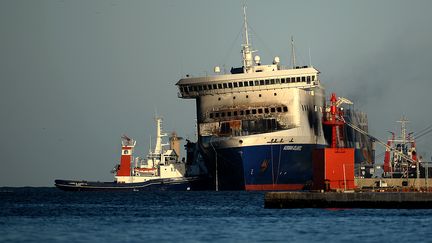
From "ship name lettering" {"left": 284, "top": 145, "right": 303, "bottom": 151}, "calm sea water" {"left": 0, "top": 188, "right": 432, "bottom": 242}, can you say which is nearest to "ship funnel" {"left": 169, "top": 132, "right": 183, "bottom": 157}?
"ship name lettering" {"left": 284, "top": 145, "right": 303, "bottom": 151}

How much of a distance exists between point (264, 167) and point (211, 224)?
6381cm

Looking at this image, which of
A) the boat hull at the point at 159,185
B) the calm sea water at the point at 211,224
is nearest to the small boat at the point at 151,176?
the boat hull at the point at 159,185

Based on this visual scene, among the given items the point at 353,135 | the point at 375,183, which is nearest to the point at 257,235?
the point at 375,183

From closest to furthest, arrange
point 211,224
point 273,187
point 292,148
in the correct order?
Answer: point 211,224, point 273,187, point 292,148

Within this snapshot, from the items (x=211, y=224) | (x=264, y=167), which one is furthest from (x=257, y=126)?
(x=211, y=224)

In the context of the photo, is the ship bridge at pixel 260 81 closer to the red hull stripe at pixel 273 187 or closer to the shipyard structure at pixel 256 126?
the shipyard structure at pixel 256 126

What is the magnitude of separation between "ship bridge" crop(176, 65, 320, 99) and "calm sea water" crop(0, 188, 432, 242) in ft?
150

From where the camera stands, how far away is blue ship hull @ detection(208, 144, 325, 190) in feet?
474

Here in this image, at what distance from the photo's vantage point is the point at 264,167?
5714 inches

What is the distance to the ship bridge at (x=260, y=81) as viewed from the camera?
149 metres

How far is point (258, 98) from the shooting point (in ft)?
490

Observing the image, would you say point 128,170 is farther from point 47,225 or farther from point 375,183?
point 47,225

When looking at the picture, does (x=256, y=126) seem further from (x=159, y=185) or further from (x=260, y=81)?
(x=159, y=185)

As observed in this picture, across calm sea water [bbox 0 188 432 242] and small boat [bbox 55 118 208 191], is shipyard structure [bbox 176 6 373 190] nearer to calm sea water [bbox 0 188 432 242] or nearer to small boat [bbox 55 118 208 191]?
small boat [bbox 55 118 208 191]
